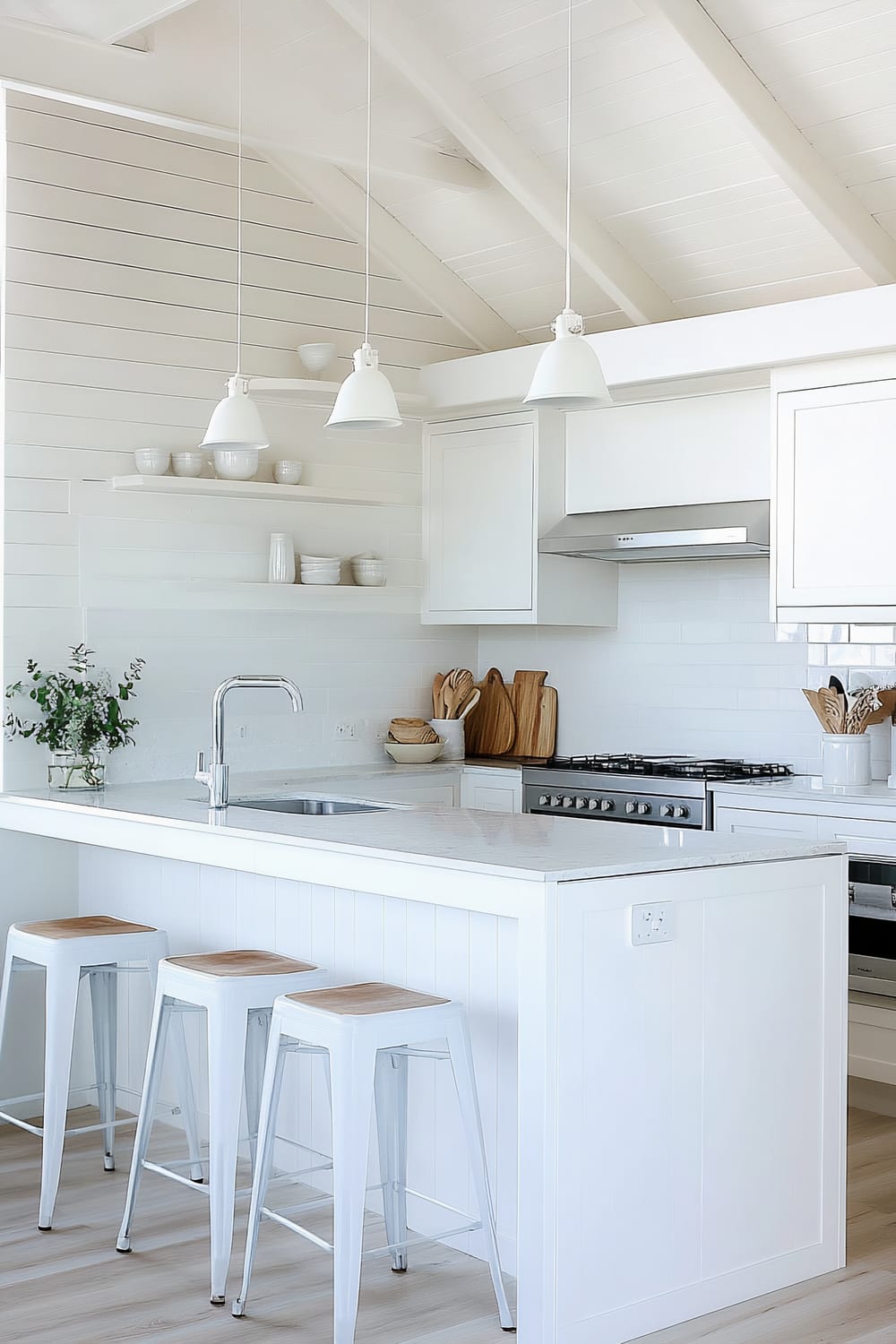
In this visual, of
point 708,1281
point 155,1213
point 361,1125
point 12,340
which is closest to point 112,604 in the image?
point 12,340

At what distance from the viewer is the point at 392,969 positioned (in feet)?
12.3

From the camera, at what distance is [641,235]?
5.27 meters

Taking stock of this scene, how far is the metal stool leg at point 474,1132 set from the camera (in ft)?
10.3

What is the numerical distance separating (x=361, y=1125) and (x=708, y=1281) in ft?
2.86

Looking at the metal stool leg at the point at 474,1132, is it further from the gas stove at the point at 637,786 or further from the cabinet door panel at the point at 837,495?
the cabinet door panel at the point at 837,495

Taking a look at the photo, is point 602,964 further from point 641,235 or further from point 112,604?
point 641,235

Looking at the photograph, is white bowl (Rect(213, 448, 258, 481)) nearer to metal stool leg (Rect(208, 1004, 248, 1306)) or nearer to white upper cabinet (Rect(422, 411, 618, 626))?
white upper cabinet (Rect(422, 411, 618, 626))

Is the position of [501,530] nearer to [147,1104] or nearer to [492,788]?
[492,788]

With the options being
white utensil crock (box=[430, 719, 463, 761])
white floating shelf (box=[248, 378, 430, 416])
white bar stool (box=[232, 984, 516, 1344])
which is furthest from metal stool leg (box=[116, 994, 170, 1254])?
white utensil crock (box=[430, 719, 463, 761])

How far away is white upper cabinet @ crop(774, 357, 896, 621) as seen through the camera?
15.5 ft

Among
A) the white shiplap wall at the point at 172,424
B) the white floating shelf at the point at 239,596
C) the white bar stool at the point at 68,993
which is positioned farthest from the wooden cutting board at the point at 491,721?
the white bar stool at the point at 68,993

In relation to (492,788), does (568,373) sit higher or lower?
higher

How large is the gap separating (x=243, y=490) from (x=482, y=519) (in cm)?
106

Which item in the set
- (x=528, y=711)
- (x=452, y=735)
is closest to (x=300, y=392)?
(x=452, y=735)
